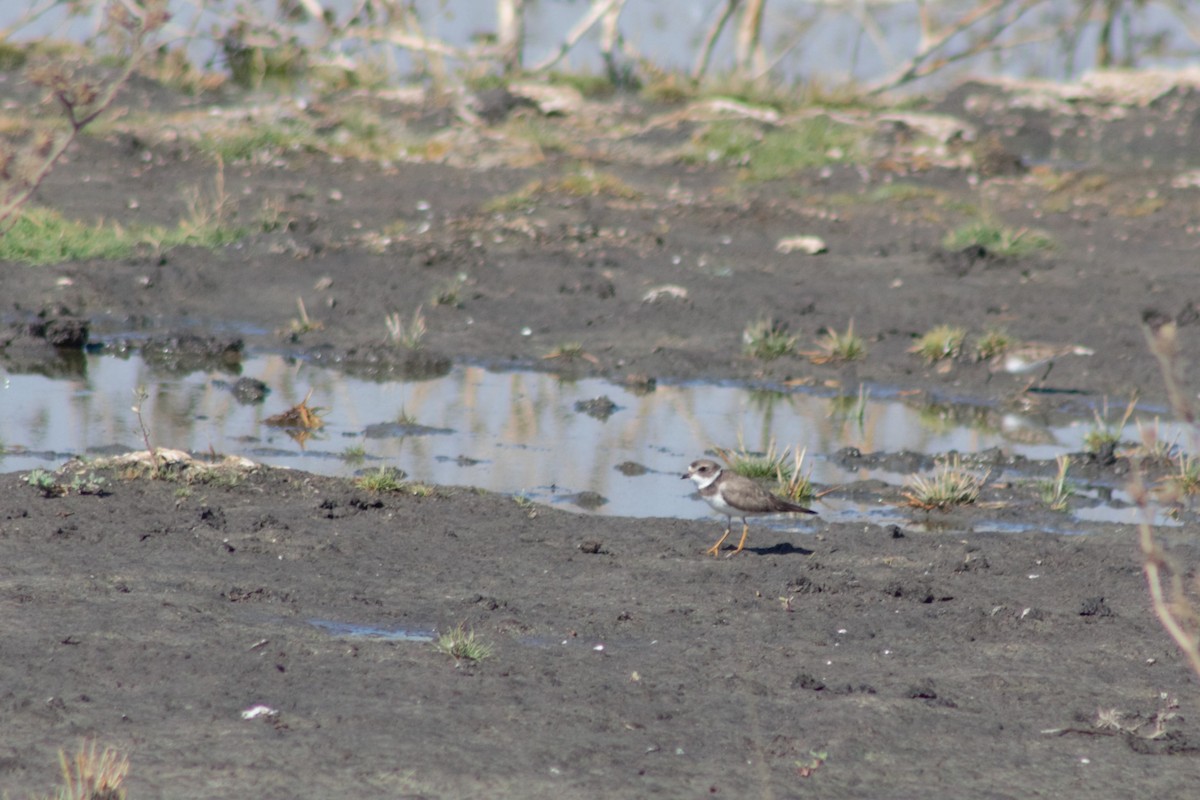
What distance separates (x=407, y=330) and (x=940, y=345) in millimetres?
4516

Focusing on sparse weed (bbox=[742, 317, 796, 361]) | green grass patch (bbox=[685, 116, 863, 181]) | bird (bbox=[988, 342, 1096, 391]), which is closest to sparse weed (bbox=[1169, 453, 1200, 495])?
bird (bbox=[988, 342, 1096, 391])

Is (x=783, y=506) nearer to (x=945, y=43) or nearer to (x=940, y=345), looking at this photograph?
(x=940, y=345)

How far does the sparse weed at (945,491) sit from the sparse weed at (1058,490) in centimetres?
40

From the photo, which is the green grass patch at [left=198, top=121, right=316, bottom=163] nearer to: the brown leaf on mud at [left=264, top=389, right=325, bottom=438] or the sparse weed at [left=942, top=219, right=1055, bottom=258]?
the sparse weed at [left=942, top=219, right=1055, bottom=258]

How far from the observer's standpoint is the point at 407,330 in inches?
547

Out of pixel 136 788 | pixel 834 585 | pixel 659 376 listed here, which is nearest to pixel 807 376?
pixel 659 376

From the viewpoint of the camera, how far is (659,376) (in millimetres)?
12945

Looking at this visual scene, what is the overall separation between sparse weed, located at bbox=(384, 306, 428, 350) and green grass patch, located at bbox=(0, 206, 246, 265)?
2862 millimetres

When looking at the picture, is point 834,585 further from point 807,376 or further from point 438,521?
point 807,376

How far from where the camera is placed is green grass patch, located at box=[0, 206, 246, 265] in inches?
593

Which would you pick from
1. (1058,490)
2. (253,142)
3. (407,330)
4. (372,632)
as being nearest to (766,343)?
(407,330)

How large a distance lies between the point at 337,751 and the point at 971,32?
2657 cm

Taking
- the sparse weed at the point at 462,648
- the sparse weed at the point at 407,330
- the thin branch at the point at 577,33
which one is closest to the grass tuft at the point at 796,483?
the sparse weed at the point at 462,648

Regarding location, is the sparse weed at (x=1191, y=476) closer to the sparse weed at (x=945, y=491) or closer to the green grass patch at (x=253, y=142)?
the sparse weed at (x=945, y=491)
